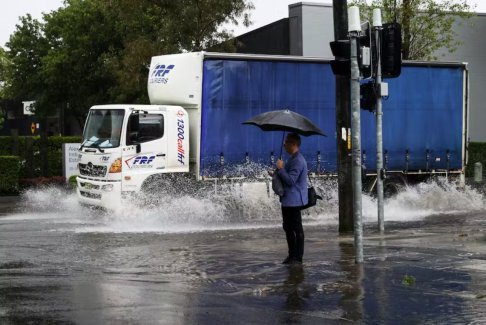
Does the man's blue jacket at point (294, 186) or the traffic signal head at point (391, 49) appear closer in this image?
the man's blue jacket at point (294, 186)

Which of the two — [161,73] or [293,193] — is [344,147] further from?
[161,73]

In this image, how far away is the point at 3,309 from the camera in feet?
25.1

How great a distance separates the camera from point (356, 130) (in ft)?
34.2

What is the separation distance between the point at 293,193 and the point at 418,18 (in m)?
18.7

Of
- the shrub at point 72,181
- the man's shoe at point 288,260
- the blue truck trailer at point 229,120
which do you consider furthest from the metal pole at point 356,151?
the shrub at point 72,181

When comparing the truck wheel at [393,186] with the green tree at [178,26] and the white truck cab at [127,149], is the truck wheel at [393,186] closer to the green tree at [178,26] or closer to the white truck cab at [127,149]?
the white truck cab at [127,149]

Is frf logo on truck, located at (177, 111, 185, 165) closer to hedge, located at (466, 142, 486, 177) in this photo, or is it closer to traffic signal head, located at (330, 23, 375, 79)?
traffic signal head, located at (330, 23, 375, 79)

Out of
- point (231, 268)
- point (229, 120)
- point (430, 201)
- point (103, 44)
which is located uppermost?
point (103, 44)

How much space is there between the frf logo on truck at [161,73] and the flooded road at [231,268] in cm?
285

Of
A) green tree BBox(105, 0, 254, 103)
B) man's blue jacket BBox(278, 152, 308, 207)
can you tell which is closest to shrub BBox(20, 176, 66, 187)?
green tree BBox(105, 0, 254, 103)

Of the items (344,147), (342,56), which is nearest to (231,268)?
(342,56)

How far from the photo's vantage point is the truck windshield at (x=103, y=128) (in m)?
16.3

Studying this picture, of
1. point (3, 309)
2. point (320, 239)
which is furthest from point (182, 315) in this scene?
point (320, 239)

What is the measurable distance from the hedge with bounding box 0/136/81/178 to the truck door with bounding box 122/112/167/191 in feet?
Answer: 41.5
